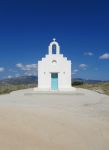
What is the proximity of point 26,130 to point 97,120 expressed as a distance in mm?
3201

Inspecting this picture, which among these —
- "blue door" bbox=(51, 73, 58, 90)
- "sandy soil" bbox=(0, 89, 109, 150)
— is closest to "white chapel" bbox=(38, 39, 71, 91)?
"blue door" bbox=(51, 73, 58, 90)

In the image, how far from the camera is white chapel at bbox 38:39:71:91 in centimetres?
2953

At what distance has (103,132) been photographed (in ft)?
28.8

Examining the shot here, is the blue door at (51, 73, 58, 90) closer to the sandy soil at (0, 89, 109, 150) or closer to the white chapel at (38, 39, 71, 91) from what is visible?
the white chapel at (38, 39, 71, 91)

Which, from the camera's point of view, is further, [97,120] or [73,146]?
[97,120]

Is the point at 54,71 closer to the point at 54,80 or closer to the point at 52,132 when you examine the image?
the point at 54,80

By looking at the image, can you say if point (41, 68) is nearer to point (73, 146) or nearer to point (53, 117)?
point (53, 117)

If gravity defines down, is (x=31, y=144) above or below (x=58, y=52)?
below

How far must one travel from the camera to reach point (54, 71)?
29547 mm

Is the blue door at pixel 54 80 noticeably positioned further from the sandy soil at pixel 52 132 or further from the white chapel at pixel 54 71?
the sandy soil at pixel 52 132

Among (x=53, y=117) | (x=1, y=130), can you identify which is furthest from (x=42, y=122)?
(x=1, y=130)

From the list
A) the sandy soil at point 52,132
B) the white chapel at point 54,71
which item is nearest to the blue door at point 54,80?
the white chapel at point 54,71

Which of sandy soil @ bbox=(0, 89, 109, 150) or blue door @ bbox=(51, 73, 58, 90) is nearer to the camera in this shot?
sandy soil @ bbox=(0, 89, 109, 150)

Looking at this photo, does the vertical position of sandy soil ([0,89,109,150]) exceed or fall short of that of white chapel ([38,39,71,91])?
it falls short
